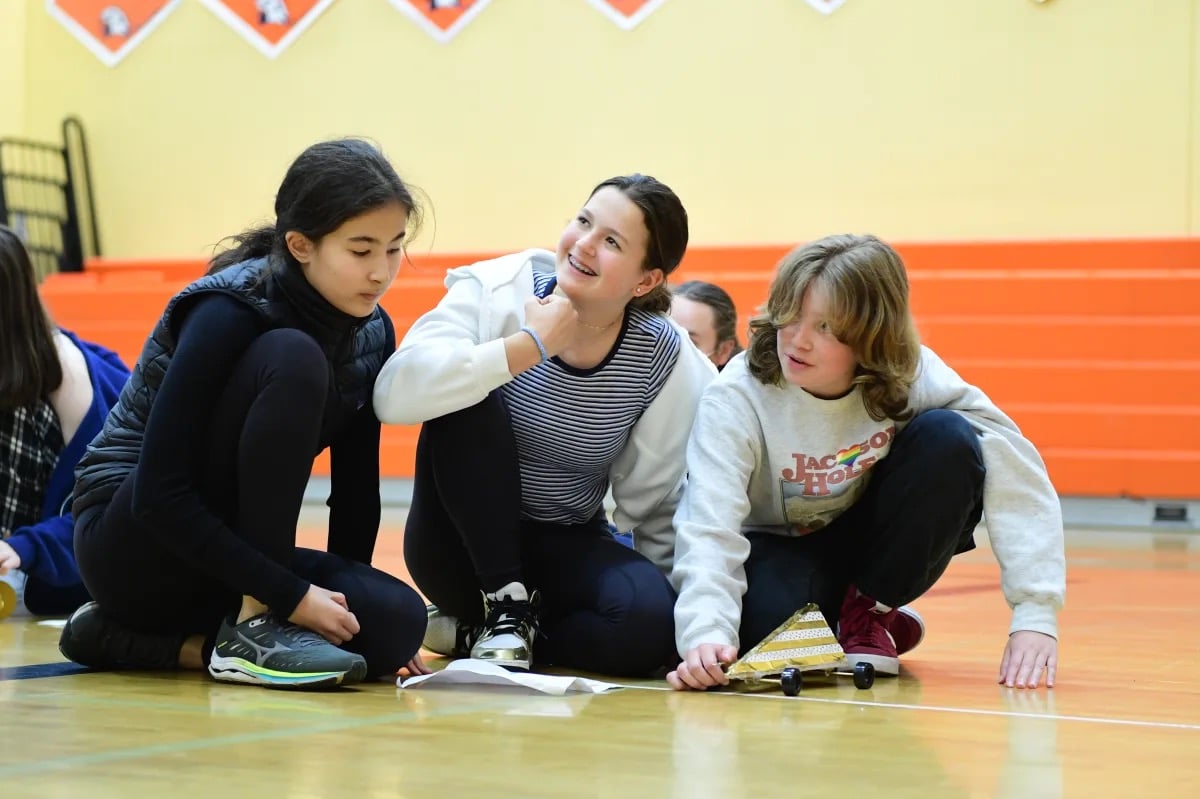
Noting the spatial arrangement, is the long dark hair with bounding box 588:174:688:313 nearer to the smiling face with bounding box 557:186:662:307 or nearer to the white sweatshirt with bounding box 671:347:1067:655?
the smiling face with bounding box 557:186:662:307

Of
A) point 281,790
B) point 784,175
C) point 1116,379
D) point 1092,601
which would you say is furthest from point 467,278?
point 784,175

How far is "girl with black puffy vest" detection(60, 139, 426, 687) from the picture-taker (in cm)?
153

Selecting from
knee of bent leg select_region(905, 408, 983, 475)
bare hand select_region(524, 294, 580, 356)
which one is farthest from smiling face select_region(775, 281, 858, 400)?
bare hand select_region(524, 294, 580, 356)

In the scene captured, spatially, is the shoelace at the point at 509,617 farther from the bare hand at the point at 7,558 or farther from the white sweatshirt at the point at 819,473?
the bare hand at the point at 7,558

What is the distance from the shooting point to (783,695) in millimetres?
1573

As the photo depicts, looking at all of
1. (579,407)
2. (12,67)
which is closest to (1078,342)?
(579,407)

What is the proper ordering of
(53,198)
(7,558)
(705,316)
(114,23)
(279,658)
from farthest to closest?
(114,23) < (53,198) < (705,316) < (7,558) < (279,658)

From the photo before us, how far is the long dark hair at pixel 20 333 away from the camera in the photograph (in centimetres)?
223

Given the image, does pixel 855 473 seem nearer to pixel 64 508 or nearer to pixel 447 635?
pixel 447 635

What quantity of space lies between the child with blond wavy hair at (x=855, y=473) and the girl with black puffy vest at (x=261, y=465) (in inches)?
14.7

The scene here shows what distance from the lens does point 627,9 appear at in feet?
21.0

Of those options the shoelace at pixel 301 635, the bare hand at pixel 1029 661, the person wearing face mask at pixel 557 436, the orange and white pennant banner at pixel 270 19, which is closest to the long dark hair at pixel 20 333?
the person wearing face mask at pixel 557 436

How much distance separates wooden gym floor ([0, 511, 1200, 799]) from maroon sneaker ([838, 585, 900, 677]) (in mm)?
55

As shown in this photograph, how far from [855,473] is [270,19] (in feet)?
19.4
